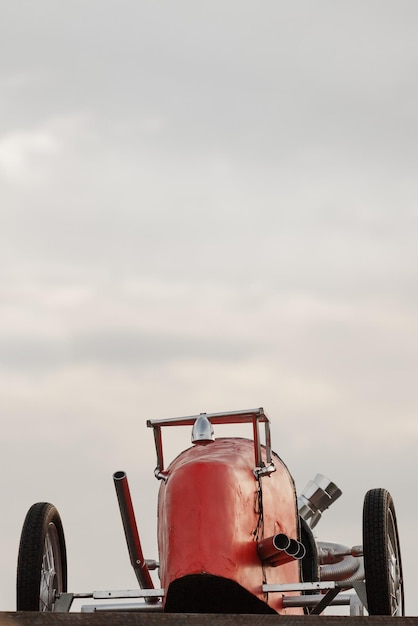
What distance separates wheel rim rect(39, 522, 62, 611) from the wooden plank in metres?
3.70

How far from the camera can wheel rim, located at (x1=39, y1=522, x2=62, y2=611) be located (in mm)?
8414

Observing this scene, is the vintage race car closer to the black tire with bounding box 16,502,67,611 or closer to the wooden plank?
the black tire with bounding box 16,502,67,611

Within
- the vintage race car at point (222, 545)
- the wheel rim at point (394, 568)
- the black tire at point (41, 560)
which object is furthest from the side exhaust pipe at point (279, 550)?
the black tire at point (41, 560)

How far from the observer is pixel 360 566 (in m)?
11.0

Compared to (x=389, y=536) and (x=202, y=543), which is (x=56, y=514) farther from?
(x=389, y=536)

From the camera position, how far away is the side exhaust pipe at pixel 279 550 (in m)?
7.62

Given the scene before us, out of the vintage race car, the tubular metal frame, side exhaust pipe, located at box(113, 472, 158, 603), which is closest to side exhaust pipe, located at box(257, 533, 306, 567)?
the vintage race car

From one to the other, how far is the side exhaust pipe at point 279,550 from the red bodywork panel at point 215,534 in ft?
0.18

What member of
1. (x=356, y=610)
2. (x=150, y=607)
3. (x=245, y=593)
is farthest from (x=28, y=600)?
(x=356, y=610)

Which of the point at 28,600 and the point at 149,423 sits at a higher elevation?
the point at 149,423

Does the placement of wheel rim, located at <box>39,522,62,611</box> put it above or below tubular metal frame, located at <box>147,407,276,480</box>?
below

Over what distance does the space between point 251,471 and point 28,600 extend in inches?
67.0

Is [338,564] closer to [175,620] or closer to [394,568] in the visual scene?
[394,568]

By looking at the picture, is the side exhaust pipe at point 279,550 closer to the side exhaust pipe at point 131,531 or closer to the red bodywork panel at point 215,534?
the red bodywork panel at point 215,534
